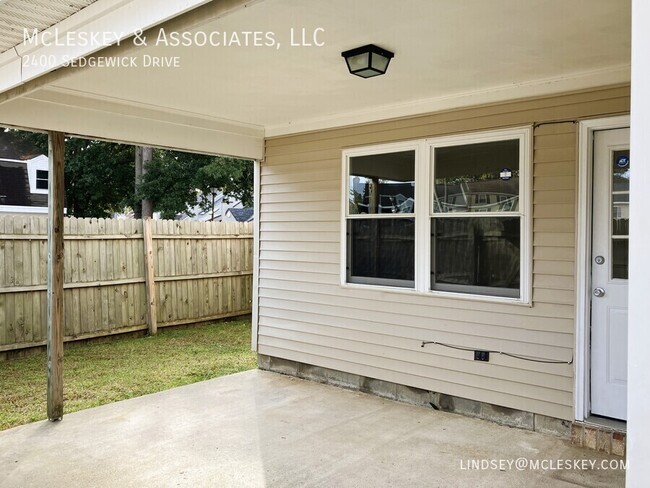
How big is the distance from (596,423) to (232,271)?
20.7ft

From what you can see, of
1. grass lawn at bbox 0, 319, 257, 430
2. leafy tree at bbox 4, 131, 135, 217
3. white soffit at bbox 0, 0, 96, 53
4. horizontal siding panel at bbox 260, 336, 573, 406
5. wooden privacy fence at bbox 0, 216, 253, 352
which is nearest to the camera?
white soffit at bbox 0, 0, 96, 53

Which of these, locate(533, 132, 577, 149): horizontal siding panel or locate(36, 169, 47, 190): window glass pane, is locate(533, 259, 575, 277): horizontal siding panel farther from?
locate(36, 169, 47, 190): window glass pane

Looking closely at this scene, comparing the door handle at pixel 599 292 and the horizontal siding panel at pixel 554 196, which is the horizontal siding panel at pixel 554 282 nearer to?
Answer: the door handle at pixel 599 292

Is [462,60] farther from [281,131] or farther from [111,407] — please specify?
[111,407]

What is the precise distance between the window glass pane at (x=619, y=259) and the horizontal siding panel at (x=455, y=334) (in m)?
0.54

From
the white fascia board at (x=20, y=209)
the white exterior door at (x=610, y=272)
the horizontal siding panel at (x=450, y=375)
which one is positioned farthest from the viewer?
the white fascia board at (x=20, y=209)

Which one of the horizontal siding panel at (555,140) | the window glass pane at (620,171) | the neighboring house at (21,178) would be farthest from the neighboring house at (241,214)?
the window glass pane at (620,171)

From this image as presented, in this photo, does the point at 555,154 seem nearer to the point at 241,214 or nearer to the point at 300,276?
the point at 300,276

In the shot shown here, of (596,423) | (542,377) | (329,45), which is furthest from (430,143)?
(596,423)

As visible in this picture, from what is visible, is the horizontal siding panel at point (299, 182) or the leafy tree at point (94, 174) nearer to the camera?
the horizontal siding panel at point (299, 182)

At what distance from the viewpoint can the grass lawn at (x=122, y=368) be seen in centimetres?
480

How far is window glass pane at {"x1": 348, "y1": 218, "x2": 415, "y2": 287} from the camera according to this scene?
4691 mm

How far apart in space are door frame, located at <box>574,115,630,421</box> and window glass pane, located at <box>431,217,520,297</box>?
1.48ft

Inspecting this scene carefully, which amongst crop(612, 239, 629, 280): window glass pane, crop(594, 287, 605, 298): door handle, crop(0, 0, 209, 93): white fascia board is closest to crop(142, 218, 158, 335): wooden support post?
crop(0, 0, 209, 93): white fascia board
